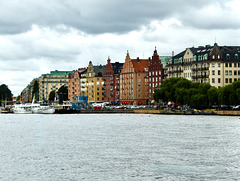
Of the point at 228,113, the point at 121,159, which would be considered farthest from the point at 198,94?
the point at 121,159

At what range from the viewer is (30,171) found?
4384 centimetres

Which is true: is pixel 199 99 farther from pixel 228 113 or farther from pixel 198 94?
pixel 228 113

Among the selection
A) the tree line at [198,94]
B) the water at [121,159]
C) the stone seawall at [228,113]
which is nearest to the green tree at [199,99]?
the tree line at [198,94]

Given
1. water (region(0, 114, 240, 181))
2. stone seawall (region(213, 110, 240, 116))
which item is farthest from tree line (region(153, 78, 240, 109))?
water (region(0, 114, 240, 181))

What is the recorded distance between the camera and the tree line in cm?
14500

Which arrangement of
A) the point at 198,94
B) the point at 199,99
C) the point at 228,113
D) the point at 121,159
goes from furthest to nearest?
the point at 198,94 → the point at 199,99 → the point at 228,113 → the point at 121,159

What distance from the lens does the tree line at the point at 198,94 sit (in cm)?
14500

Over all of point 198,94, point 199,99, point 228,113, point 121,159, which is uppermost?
point 198,94

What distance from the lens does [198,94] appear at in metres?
162

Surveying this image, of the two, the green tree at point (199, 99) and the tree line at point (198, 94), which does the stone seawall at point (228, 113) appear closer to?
the tree line at point (198, 94)

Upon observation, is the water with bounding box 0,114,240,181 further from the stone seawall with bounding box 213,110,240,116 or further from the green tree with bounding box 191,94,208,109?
the green tree with bounding box 191,94,208,109

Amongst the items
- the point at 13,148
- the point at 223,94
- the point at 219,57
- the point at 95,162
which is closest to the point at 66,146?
the point at 13,148

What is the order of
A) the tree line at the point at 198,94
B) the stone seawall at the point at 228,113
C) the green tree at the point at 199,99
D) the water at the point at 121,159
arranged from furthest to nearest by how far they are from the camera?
Answer: the green tree at the point at 199,99 < the stone seawall at the point at 228,113 < the tree line at the point at 198,94 < the water at the point at 121,159

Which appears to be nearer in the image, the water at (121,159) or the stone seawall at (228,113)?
the water at (121,159)
